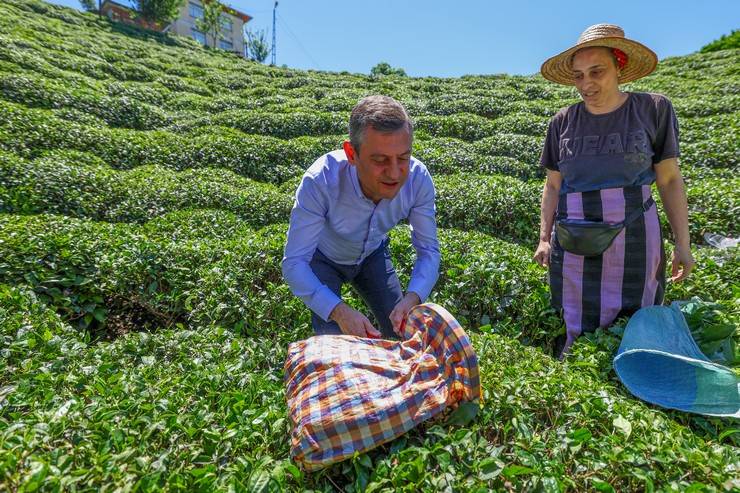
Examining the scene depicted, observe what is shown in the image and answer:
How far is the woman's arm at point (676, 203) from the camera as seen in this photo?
258 centimetres

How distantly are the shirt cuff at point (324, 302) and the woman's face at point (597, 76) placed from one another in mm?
1933

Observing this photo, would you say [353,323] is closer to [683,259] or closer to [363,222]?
[363,222]

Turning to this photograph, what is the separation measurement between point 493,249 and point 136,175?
517cm

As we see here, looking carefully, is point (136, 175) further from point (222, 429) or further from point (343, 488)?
point (343, 488)

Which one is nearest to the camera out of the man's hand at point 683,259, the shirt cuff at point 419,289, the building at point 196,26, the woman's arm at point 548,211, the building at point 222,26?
the shirt cuff at point 419,289

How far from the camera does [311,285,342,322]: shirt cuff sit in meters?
2.29

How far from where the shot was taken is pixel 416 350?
1993 mm

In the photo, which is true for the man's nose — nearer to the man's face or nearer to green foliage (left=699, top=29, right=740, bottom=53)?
the man's face

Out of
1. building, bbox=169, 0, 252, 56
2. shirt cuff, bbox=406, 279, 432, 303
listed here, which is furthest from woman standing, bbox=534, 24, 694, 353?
building, bbox=169, 0, 252, 56

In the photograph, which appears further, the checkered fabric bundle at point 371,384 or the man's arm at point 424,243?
the man's arm at point 424,243

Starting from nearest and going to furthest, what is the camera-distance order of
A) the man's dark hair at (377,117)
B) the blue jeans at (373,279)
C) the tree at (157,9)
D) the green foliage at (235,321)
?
the green foliage at (235,321), the man's dark hair at (377,117), the blue jeans at (373,279), the tree at (157,9)

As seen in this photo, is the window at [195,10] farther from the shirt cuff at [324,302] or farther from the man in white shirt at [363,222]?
the shirt cuff at [324,302]

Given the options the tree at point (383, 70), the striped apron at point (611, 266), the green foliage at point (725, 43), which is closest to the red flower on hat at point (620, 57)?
the striped apron at point (611, 266)

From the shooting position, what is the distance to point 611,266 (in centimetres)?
272
